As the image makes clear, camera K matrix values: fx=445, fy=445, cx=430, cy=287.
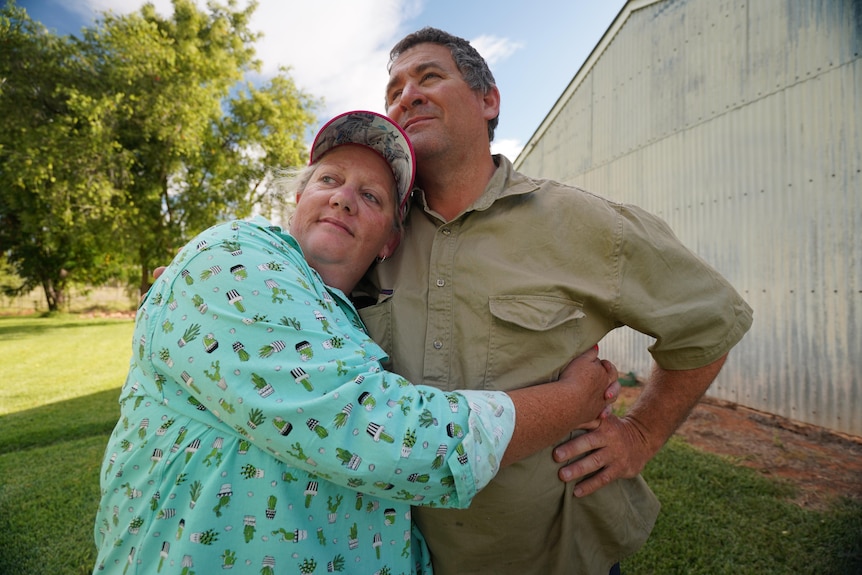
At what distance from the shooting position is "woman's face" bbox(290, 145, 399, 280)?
1.76 m

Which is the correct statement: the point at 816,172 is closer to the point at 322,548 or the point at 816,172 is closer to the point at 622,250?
the point at 622,250

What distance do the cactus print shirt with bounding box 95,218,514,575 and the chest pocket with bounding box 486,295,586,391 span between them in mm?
335

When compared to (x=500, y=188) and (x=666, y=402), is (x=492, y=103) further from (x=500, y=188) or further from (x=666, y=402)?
(x=666, y=402)

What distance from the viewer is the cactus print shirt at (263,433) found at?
108 centimetres

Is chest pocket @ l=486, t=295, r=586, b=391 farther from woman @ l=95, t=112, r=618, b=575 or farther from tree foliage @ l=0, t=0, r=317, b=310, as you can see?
tree foliage @ l=0, t=0, r=317, b=310

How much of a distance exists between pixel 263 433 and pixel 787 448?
6191 mm

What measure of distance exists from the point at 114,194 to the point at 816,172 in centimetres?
2048

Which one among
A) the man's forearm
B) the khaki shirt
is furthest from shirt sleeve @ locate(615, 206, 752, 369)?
the man's forearm

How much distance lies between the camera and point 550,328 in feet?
5.59

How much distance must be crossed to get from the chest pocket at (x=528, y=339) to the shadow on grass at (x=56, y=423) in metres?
6.67

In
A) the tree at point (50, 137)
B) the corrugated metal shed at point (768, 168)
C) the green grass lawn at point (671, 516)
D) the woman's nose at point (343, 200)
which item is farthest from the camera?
the tree at point (50, 137)

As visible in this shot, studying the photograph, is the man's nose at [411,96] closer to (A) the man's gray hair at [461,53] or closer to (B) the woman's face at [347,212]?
(A) the man's gray hair at [461,53]

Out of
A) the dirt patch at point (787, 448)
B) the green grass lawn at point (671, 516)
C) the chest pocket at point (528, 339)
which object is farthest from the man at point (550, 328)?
the dirt patch at point (787, 448)

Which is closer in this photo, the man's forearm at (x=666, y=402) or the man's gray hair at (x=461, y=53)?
the man's forearm at (x=666, y=402)
